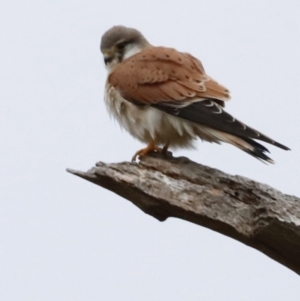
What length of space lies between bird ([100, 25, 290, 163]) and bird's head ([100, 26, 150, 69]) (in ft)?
0.86

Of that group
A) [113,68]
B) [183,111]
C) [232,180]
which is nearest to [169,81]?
[183,111]

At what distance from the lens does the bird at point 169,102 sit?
4.89m

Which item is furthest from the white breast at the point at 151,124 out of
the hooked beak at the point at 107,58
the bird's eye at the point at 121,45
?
the bird's eye at the point at 121,45

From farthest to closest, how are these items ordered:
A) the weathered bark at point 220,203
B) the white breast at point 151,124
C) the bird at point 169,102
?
the white breast at point 151,124, the bird at point 169,102, the weathered bark at point 220,203

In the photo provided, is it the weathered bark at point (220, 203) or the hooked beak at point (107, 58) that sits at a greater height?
the hooked beak at point (107, 58)

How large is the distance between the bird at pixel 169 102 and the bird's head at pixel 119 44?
0.26 m

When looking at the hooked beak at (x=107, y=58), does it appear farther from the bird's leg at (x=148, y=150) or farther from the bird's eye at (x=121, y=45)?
the bird's leg at (x=148, y=150)

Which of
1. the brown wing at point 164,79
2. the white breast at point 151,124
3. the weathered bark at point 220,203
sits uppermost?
the brown wing at point 164,79

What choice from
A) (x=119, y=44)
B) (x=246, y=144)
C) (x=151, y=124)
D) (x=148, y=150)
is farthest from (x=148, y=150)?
(x=119, y=44)

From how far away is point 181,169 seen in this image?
4.61 m

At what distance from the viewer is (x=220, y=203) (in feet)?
13.8

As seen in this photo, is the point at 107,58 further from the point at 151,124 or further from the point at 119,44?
the point at 151,124

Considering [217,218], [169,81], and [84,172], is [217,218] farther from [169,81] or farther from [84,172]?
[169,81]

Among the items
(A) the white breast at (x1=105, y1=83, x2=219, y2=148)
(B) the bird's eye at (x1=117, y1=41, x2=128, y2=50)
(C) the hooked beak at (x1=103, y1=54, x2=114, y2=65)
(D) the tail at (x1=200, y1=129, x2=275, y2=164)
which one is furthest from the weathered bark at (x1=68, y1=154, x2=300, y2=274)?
(B) the bird's eye at (x1=117, y1=41, x2=128, y2=50)
